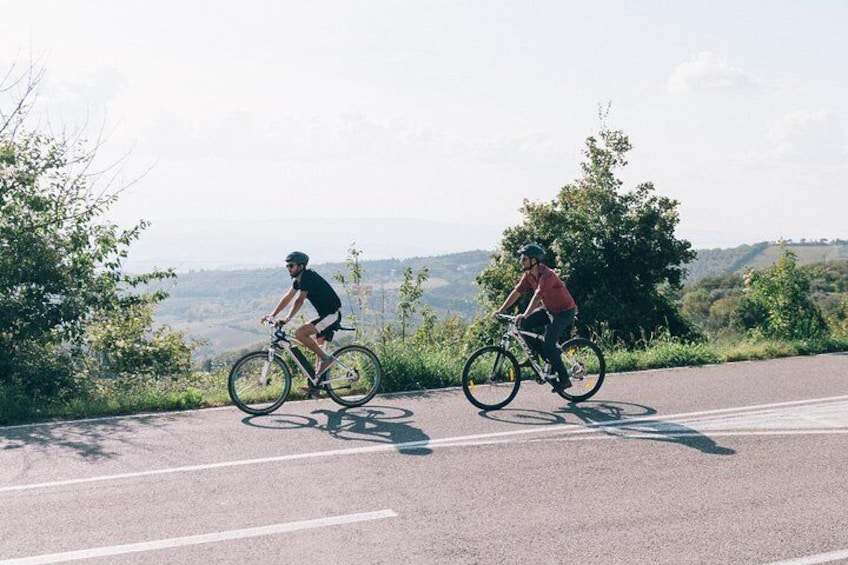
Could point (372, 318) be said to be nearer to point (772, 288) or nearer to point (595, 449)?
point (595, 449)

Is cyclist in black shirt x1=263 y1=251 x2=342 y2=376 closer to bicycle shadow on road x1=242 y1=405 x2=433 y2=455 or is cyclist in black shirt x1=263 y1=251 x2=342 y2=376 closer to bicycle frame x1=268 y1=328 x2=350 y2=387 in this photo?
bicycle frame x1=268 y1=328 x2=350 y2=387

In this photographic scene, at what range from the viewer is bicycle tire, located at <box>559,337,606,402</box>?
9.77 metres

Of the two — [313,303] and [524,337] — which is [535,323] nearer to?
[524,337]

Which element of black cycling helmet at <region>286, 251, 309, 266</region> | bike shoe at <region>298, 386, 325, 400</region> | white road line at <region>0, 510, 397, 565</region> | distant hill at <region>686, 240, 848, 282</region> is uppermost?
distant hill at <region>686, 240, 848, 282</region>

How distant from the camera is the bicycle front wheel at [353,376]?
966 cm

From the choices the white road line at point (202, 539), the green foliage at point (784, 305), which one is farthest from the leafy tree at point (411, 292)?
the white road line at point (202, 539)

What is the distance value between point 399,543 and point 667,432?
3949mm

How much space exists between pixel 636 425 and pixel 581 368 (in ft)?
5.22

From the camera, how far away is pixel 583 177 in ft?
82.1

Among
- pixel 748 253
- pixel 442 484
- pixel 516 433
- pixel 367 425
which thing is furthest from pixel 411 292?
pixel 748 253

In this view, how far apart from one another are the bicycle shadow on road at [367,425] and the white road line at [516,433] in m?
0.13

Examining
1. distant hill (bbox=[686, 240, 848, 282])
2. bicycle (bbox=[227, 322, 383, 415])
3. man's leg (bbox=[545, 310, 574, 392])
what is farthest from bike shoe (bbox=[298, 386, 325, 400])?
distant hill (bbox=[686, 240, 848, 282])

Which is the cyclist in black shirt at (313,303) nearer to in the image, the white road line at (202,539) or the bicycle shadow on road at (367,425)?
the bicycle shadow on road at (367,425)

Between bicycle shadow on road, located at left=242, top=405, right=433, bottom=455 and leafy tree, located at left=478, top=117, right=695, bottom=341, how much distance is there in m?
16.1
